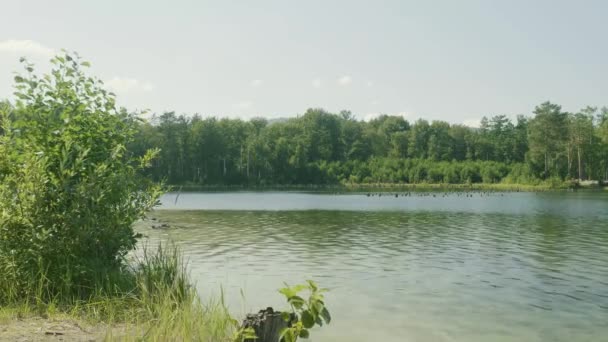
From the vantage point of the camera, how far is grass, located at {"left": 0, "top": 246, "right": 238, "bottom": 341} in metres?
8.49

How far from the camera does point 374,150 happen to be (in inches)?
6836

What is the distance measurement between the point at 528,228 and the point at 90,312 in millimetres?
29110

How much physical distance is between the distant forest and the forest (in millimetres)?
272

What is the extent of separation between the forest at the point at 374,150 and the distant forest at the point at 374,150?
0.27 m

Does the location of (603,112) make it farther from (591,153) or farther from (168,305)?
(168,305)

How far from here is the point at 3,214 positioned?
10.2 metres

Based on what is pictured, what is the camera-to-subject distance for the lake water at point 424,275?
1159 centimetres

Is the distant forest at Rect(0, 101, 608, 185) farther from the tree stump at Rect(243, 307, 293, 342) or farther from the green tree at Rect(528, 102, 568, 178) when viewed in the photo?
the tree stump at Rect(243, 307, 293, 342)

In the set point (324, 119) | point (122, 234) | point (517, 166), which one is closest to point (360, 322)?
point (122, 234)

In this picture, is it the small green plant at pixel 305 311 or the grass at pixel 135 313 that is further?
the grass at pixel 135 313

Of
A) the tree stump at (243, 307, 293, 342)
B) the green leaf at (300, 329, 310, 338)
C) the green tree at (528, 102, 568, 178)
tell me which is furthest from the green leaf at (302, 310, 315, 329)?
the green tree at (528, 102, 568, 178)

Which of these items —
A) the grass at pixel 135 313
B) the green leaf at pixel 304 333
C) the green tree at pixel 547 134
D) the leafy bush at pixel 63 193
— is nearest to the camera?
the green leaf at pixel 304 333

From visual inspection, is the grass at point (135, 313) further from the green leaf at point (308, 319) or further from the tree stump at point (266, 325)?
the green leaf at point (308, 319)

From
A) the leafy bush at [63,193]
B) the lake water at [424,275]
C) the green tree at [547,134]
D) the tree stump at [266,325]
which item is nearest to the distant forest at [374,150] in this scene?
the green tree at [547,134]
